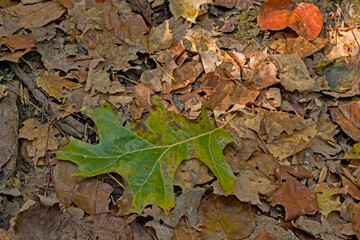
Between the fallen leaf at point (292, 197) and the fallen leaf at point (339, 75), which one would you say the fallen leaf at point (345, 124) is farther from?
the fallen leaf at point (292, 197)

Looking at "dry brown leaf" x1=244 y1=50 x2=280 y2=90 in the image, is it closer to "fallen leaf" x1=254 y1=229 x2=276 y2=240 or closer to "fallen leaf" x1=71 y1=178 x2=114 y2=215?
"fallen leaf" x1=254 y1=229 x2=276 y2=240

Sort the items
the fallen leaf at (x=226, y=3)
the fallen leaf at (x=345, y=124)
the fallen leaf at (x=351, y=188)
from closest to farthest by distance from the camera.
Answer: the fallen leaf at (x=351, y=188), the fallen leaf at (x=345, y=124), the fallen leaf at (x=226, y=3)

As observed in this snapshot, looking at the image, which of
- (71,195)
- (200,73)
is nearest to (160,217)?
(71,195)

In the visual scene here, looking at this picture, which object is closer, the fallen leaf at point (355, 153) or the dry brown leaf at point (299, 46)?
the fallen leaf at point (355, 153)

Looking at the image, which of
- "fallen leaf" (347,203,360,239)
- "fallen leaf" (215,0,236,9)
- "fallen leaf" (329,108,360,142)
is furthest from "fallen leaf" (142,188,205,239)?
"fallen leaf" (215,0,236,9)

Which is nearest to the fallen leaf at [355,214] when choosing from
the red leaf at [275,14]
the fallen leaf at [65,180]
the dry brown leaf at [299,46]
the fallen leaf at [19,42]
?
the dry brown leaf at [299,46]

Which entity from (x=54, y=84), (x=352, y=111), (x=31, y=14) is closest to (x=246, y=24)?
(x=352, y=111)

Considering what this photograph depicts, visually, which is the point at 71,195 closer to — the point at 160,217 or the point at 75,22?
the point at 160,217
